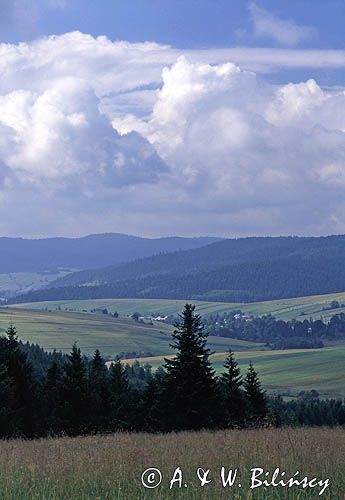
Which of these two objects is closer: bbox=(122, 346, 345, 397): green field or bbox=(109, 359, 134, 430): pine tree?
bbox=(109, 359, 134, 430): pine tree

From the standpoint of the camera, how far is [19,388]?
138ft

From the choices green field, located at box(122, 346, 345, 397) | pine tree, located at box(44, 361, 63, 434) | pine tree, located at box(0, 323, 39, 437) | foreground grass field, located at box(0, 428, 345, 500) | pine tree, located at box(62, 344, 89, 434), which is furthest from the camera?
green field, located at box(122, 346, 345, 397)

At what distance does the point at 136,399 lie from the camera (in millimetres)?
50125

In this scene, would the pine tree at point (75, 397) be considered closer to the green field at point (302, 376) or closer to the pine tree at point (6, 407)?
the pine tree at point (6, 407)

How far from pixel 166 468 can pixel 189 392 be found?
77.0 ft

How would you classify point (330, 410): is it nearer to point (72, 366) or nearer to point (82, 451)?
point (72, 366)

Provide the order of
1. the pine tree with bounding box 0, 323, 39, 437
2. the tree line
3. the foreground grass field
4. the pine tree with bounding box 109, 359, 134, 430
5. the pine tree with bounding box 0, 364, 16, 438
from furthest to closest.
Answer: the pine tree with bounding box 109, 359, 134, 430 < the pine tree with bounding box 0, 323, 39, 437 < the pine tree with bounding box 0, 364, 16, 438 < the tree line < the foreground grass field

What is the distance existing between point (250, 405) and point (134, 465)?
38.0m

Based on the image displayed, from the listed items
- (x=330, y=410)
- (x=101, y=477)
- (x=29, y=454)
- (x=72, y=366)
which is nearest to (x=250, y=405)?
(x=72, y=366)

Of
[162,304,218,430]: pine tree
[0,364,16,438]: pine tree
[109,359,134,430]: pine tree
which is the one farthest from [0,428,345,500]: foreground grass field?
[109,359,134,430]: pine tree

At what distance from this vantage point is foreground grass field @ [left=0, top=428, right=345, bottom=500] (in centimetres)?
952

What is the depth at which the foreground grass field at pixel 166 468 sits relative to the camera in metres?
9.52

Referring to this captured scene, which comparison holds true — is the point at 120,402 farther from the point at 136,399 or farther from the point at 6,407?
the point at 6,407

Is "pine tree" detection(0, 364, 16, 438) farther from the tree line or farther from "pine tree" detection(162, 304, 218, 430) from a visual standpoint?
"pine tree" detection(162, 304, 218, 430)
